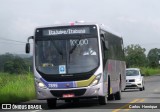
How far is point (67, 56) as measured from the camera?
17.2 meters

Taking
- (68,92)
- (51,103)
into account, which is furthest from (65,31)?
(51,103)

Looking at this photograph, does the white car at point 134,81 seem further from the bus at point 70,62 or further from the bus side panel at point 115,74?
the bus at point 70,62

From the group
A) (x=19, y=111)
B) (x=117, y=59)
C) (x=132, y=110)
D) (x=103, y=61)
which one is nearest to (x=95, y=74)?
(x=103, y=61)

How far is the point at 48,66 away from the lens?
1725cm

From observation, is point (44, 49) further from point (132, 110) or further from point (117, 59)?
point (117, 59)

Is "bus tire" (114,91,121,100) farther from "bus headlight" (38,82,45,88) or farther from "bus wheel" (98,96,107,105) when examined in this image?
"bus headlight" (38,82,45,88)

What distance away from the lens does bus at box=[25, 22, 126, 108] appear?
16953 millimetres

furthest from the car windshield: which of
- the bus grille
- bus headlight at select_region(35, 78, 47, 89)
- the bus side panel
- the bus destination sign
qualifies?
bus headlight at select_region(35, 78, 47, 89)

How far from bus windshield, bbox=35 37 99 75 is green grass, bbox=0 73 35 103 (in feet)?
18.1

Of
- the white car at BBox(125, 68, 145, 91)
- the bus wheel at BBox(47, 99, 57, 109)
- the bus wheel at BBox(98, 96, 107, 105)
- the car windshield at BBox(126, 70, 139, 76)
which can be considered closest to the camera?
the bus wheel at BBox(98, 96, 107, 105)

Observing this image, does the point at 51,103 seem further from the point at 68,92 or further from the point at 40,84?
the point at 68,92

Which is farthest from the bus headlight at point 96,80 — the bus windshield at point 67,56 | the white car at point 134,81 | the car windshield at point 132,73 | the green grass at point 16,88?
the car windshield at point 132,73

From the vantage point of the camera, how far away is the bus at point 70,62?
16953 mm

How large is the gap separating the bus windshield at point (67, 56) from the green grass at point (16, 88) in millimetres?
5516
